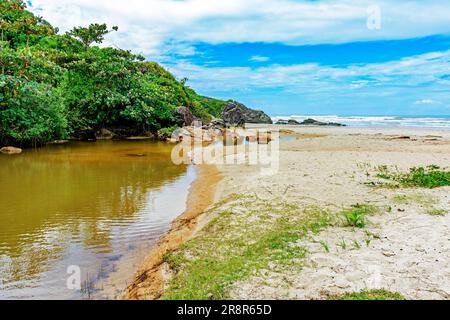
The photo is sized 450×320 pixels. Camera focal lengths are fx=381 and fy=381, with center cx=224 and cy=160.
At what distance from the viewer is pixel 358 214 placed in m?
7.49

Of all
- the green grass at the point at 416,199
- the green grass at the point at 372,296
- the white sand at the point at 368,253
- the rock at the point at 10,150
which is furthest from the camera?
the rock at the point at 10,150

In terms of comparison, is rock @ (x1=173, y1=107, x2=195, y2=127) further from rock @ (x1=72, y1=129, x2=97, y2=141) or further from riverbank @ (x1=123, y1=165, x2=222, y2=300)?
riverbank @ (x1=123, y1=165, x2=222, y2=300)

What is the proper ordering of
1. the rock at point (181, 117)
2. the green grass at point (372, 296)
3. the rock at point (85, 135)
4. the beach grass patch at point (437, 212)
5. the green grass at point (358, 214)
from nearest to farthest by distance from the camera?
the green grass at point (372, 296) → the green grass at point (358, 214) → the beach grass patch at point (437, 212) → the rock at point (85, 135) → the rock at point (181, 117)

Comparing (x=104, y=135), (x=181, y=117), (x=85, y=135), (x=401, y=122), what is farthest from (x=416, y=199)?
(x=401, y=122)

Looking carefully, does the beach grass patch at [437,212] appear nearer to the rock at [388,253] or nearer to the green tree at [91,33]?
the rock at [388,253]

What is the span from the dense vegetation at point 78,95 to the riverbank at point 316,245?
15570 mm

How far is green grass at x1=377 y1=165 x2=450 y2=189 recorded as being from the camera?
10141 mm

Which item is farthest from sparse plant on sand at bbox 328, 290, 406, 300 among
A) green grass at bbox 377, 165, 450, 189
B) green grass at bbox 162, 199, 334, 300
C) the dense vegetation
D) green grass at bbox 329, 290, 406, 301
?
the dense vegetation

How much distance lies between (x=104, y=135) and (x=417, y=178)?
28430mm

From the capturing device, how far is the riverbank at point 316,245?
15.2ft

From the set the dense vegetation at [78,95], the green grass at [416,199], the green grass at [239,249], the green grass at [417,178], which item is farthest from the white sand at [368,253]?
the dense vegetation at [78,95]

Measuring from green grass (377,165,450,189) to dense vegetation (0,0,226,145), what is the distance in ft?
53.5
